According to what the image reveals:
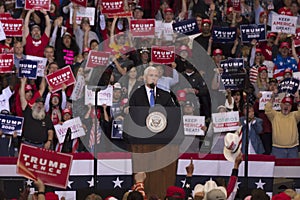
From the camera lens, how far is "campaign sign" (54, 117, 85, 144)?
58.1 feet

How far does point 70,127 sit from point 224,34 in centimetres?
364

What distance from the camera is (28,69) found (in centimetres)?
1912

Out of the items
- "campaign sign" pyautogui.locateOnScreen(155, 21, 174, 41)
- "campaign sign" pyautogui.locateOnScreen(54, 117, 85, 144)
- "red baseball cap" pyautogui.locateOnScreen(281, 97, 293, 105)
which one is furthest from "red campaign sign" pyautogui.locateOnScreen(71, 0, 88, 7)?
"red baseball cap" pyautogui.locateOnScreen(281, 97, 293, 105)

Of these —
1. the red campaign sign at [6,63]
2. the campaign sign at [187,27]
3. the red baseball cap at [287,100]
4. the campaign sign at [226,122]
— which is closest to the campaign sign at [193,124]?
the campaign sign at [226,122]

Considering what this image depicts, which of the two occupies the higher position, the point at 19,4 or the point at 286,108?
the point at 19,4

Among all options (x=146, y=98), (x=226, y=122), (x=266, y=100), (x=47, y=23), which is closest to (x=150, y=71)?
(x=146, y=98)

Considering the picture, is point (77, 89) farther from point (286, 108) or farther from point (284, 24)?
point (284, 24)

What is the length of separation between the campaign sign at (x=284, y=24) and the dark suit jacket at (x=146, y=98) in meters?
5.01

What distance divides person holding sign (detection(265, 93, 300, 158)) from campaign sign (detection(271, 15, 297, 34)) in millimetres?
2739

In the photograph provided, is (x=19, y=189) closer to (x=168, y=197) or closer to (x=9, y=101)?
(x=9, y=101)

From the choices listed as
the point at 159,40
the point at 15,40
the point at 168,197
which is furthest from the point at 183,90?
the point at 168,197

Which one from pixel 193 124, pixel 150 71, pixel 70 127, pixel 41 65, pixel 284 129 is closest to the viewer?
pixel 150 71

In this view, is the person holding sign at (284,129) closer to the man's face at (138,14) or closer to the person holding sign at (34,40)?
the man's face at (138,14)

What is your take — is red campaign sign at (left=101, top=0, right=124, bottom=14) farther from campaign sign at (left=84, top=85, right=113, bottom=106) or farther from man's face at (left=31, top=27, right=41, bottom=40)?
campaign sign at (left=84, top=85, right=113, bottom=106)
